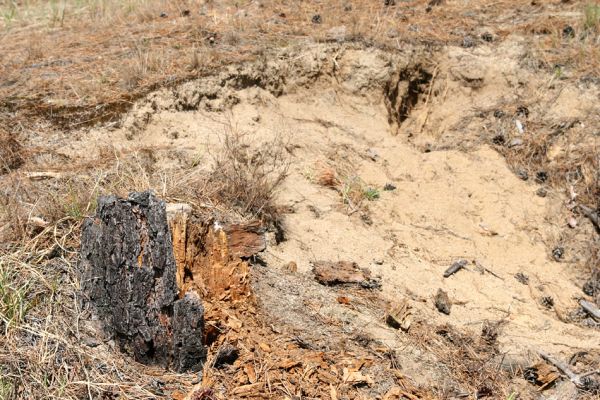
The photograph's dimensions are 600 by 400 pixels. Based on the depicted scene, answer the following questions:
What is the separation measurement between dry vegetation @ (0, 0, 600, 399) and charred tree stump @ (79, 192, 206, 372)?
0.13m

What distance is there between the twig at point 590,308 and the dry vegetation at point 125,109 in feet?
1.57

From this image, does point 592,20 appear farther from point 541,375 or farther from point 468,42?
point 541,375

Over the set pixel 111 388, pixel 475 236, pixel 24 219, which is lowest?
pixel 475 236

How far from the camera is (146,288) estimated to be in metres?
2.86

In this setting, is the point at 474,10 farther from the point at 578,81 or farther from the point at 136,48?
the point at 136,48

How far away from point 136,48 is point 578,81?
13.6 feet

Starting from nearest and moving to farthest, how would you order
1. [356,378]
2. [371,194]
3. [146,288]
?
[146,288] < [356,378] < [371,194]

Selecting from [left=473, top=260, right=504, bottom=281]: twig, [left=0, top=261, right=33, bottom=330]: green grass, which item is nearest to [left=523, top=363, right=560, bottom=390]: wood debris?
[left=473, top=260, right=504, bottom=281]: twig

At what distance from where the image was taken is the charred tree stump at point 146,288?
9.34 ft

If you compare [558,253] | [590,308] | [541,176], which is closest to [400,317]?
→ [590,308]

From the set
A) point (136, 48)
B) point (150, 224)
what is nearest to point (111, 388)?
point (150, 224)

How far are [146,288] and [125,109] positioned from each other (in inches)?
98.5

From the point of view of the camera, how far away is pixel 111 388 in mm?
2818

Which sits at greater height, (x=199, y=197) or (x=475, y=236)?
(x=199, y=197)
